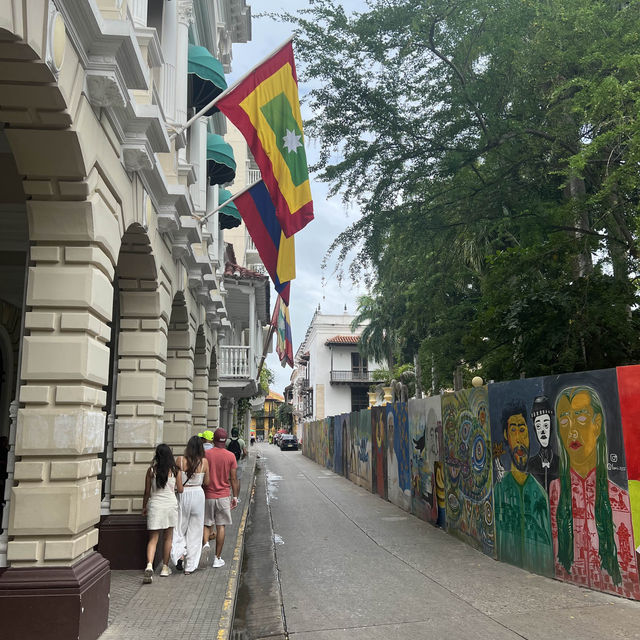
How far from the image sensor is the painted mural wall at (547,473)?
6.66 meters

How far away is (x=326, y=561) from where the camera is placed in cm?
924

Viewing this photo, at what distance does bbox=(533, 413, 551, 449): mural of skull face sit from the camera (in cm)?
789

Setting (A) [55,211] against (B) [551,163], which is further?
(B) [551,163]

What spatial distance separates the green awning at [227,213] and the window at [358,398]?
140 feet

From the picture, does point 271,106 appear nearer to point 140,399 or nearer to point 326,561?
point 140,399

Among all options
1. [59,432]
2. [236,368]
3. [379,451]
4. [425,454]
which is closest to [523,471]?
[425,454]

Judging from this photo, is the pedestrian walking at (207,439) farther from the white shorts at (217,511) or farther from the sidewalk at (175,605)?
the sidewalk at (175,605)

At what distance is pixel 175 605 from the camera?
21.6 feet

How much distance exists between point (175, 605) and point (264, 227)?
5386 mm

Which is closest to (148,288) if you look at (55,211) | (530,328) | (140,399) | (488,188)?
(140,399)

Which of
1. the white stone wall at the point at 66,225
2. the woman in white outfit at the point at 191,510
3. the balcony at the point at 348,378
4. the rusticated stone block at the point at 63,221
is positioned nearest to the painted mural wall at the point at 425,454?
the woman in white outfit at the point at 191,510

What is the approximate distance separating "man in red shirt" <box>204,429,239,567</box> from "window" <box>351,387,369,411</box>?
171ft

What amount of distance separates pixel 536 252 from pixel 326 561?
6396mm

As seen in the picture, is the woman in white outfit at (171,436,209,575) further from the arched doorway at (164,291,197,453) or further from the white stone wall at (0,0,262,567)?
the arched doorway at (164,291,197,453)
